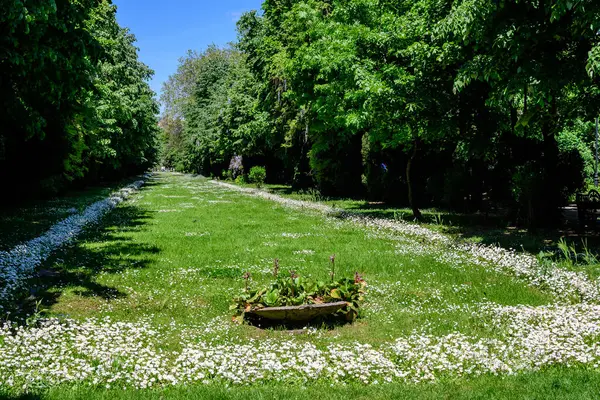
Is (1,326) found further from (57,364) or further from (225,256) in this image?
(225,256)

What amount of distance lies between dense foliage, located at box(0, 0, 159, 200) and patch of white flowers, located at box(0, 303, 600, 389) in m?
5.72

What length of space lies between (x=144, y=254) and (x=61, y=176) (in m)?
17.9

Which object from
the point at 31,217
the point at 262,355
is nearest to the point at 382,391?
the point at 262,355

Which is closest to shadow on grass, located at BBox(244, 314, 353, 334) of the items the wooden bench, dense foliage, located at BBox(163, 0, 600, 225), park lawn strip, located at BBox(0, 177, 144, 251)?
dense foliage, located at BBox(163, 0, 600, 225)

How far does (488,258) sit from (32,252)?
11165 mm

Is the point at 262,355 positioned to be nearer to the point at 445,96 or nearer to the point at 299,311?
the point at 299,311

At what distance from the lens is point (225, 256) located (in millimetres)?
13047

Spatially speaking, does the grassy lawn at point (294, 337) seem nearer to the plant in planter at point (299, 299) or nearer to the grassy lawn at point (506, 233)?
the plant in planter at point (299, 299)

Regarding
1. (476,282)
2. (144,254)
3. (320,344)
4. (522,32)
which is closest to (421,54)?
Answer: (522,32)

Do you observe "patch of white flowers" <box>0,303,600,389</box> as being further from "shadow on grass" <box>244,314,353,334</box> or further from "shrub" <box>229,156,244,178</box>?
"shrub" <box>229,156,244,178</box>

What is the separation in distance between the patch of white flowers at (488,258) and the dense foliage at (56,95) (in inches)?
371

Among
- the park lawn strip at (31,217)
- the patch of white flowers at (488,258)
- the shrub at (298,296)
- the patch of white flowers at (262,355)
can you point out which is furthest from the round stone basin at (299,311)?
the park lawn strip at (31,217)

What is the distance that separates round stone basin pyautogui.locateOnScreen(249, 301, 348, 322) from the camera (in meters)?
7.41

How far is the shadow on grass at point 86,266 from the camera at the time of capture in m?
8.69
